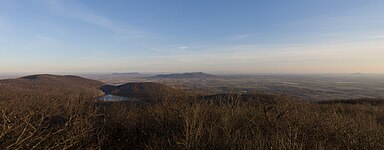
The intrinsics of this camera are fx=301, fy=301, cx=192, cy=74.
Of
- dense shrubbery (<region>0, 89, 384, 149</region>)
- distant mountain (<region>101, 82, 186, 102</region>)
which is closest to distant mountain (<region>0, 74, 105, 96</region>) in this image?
distant mountain (<region>101, 82, 186, 102</region>)

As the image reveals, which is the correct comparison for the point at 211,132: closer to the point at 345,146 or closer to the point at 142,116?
the point at 345,146

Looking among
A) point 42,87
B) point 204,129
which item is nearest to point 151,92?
point 204,129

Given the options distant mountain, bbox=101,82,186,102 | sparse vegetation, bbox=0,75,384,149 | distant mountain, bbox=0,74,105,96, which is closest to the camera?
sparse vegetation, bbox=0,75,384,149

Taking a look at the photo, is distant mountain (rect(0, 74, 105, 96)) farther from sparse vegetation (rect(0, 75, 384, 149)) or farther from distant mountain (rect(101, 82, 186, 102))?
sparse vegetation (rect(0, 75, 384, 149))

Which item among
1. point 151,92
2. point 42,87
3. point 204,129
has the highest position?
point 204,129

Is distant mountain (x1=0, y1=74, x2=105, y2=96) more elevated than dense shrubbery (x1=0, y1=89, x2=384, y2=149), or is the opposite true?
dense shrubbery (x1=0, y1=89, x2=384, y2=149)

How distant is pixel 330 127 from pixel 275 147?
318 centimetres

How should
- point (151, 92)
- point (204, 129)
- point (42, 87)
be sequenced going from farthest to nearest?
point (42, 87), point (151, 92), point (204, 129)

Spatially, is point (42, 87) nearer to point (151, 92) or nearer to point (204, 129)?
point (151, 92)

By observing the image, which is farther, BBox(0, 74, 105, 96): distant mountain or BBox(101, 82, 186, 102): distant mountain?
BBox(0, 74, 105, 96): distant mountain

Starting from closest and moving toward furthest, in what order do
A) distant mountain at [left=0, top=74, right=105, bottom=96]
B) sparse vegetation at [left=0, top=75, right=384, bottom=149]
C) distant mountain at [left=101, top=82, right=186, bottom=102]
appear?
1. sparse vegetation at [left=0, top=75, right=384, bottom=149]
2. distant mountain at [left=101, top=82, right=186, bottom=102]
3. distant mountain at [left=0, top=74, right=105, bottom=96]

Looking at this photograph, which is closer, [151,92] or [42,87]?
[151,92]

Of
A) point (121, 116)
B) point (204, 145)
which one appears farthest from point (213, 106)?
point (204, 145)

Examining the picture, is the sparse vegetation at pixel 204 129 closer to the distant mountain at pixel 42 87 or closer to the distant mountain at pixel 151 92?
the distant mountain at pixel 151 92
